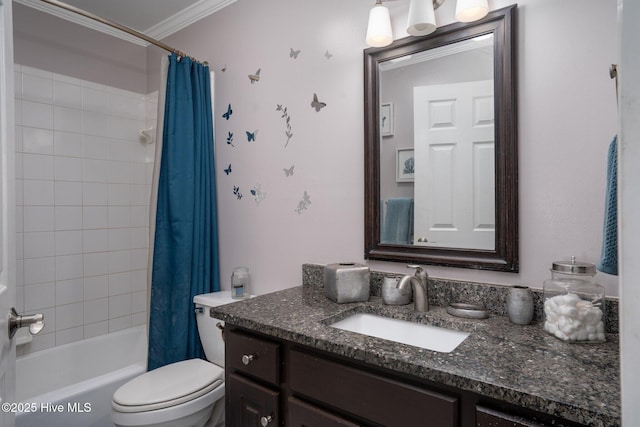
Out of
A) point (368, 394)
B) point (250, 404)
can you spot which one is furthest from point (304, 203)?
point (368, 394)

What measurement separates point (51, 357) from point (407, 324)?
2.19m

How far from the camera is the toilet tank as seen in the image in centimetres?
188

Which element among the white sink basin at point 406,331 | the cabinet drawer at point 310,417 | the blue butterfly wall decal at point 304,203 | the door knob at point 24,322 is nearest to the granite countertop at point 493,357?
the white sink basin at point 406,331

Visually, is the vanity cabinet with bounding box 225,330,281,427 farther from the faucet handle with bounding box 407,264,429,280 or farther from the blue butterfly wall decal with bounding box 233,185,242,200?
the blue butterfly wall decal with bounding box 233,185,242,200

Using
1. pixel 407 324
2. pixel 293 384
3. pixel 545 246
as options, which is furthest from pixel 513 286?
pixel 293 384

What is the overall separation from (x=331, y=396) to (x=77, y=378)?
6.85ft

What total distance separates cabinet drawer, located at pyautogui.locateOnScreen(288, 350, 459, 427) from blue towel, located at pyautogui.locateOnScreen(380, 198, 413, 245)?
25.0 inches

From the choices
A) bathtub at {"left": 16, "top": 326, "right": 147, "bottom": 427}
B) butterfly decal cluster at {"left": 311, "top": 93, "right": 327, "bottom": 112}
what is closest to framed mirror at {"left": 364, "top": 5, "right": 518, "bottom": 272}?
butterfly decal cluster at {"left": 311, "top": 93, "right": 327, "bottom": 112}

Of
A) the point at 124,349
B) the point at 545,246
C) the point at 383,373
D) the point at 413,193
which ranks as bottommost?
the point at 124,349

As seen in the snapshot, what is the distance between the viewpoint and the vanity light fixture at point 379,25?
140cm

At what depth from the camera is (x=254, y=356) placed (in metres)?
1.15

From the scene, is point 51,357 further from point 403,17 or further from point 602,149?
point 602,149

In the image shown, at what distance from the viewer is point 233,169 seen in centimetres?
212

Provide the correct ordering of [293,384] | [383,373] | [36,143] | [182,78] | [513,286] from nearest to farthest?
[383,373] < [293,384] < [513,286] < [182,78] < [36,143]
